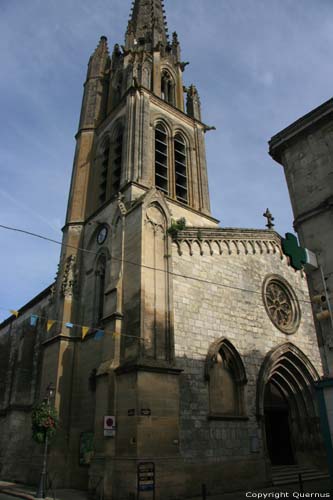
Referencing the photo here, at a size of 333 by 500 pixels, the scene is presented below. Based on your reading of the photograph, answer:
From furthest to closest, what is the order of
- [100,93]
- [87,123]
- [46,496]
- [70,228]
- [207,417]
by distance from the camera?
[100,93]
[87,123]
[70,228]
[207,417]
[46,496]

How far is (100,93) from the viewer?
1096 inches

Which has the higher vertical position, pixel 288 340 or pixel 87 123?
pixel 87 123

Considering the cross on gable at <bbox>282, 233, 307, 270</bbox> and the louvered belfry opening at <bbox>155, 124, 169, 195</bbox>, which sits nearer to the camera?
the cross on gable at <bbox>282, 233, 307, 270</bbox>

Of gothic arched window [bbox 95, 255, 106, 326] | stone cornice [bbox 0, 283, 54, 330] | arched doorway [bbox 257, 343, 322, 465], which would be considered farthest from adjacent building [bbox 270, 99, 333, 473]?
stone cornice [bbox 0, 283, 54, 330]

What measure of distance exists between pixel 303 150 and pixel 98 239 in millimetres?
11873

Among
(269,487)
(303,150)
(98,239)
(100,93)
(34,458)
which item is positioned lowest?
(269,487)

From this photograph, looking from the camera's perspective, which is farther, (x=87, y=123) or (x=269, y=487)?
(x=87, y=123)

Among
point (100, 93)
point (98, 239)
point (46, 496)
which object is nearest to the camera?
point (46, 496)

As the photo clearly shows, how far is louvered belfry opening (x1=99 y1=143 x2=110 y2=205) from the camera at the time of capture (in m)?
22.4


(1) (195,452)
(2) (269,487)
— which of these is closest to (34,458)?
(1) (195,452)

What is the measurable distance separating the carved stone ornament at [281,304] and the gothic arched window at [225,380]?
346 cm

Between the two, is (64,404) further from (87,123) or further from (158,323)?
(87,123)

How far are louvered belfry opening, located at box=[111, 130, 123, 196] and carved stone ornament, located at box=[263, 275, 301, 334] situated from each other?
9488 millimetres

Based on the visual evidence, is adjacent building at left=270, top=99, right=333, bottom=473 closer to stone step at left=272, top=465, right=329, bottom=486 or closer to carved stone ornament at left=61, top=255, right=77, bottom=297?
stone step at left=272, top=465, right=329, bottom=486
